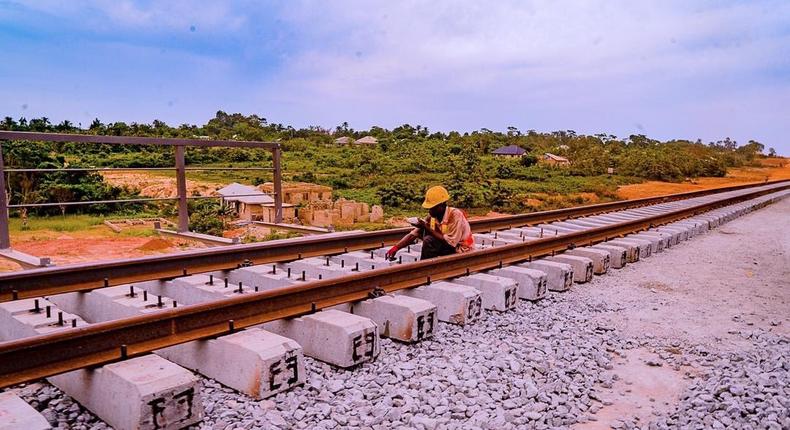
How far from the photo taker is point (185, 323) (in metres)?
3.56

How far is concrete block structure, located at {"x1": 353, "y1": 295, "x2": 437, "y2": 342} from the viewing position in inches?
169

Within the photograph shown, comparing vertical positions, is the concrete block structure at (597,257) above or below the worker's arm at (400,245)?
below

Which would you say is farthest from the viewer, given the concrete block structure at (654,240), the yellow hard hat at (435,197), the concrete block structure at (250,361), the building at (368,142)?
the building at (368,142)

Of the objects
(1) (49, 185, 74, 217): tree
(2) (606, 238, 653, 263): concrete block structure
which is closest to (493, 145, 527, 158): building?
(1) (49, 185, 74, 217): tree

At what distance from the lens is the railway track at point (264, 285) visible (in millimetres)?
3104

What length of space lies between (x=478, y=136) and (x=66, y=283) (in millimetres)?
69310

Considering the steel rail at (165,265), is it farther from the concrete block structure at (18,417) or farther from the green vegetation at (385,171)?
the green vegetation at (385,171)

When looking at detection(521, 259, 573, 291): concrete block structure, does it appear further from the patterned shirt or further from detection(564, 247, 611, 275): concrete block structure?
detection(564, 247, 611, 275): concrete block structure

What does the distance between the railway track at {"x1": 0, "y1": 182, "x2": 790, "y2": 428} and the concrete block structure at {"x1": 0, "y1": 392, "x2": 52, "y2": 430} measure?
0.22 metres

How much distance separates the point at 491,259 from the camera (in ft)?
21.3

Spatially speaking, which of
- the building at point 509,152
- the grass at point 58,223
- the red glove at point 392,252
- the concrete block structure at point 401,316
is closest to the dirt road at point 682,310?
the concrete block structure at point 401,316

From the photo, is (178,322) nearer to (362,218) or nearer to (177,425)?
(177,425)

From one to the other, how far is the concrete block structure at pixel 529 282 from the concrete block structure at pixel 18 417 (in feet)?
14.1

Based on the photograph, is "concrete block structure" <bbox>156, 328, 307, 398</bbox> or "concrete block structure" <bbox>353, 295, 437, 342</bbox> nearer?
"concrete block structure" <bbox>156, 328, 307, 398</bbox>
